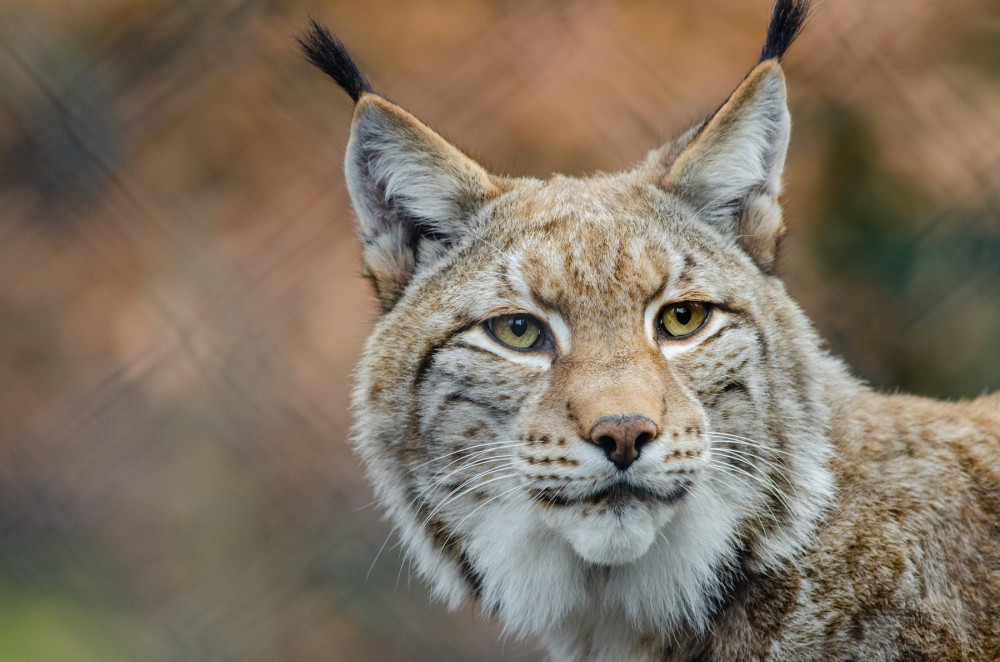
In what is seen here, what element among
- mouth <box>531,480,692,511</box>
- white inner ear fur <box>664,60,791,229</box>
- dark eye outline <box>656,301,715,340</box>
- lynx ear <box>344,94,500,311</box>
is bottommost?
mouth <box>531,480,692,511</box>

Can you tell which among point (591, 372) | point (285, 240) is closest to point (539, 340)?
point (591, 372)

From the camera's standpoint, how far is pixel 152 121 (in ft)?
15.5

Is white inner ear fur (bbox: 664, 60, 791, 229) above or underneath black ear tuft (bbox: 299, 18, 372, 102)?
above

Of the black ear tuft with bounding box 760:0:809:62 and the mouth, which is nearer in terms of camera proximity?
the mouth

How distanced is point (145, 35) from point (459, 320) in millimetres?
2810

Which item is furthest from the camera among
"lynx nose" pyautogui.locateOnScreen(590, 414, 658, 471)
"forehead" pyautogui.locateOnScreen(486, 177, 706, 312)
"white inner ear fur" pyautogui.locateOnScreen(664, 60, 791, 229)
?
"white inner ear fur" pyautogui.locateOnScreen(664, 60, 791, 229)

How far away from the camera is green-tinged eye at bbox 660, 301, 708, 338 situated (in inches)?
104

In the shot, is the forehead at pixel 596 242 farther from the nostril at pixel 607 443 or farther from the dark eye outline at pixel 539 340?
the nostril at pixel 607 443

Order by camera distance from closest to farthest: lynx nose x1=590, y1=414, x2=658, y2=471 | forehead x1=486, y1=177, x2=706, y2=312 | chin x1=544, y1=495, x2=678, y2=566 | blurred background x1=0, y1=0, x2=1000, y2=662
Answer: lynx nose x1=590, y1=414, x2=658, y2=471, chin x1=544, y1=495, x2=678, y2=566, forehead x1=486, y1=177, x2=706, y2=312, blurred background x1=0, y1=0, x2=1000, y2=662

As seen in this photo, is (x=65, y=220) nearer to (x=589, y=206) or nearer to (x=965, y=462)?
(x=589, y=206)

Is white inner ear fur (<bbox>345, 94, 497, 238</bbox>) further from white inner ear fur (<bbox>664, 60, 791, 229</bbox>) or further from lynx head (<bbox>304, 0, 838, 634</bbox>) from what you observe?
white inner ear fur (<bbox>664, 60, 791, 229</bbox>)

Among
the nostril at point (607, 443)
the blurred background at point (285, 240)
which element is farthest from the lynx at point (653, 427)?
the blurred background at point (285, 240)

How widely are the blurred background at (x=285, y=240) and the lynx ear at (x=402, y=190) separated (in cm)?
151

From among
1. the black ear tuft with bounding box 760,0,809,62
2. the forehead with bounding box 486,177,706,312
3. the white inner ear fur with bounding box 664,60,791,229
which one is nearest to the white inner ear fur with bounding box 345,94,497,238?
the forehead with bounding box 486,177,706,312
